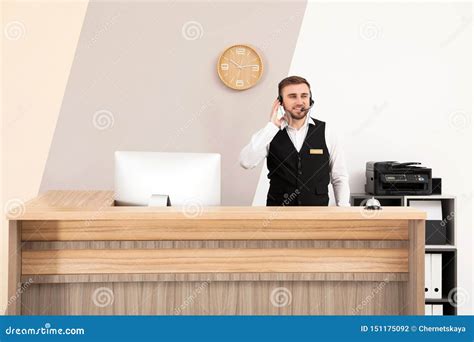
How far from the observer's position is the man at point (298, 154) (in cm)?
407

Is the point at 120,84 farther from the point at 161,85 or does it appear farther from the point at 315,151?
the point at 315,151

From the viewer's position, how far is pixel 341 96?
5.13m

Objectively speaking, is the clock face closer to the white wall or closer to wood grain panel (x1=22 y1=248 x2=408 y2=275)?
the white wall

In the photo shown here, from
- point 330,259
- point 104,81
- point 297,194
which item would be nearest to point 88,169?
point 104,81

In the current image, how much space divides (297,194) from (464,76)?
2006 millimetres

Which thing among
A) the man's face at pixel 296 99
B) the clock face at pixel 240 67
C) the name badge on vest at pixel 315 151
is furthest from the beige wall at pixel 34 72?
the name badge on vest at pixel 315 151

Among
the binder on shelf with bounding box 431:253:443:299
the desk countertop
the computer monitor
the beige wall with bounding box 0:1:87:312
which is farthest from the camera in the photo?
the beige wall with bounding box 0:1:87:312

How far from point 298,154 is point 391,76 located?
1.50 metres

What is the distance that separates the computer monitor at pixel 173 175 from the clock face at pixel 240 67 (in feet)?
6.86

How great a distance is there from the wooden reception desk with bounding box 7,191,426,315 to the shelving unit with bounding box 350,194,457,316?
79.9 inches

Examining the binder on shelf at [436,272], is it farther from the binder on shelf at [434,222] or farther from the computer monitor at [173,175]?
the computer monitor at [173,175]

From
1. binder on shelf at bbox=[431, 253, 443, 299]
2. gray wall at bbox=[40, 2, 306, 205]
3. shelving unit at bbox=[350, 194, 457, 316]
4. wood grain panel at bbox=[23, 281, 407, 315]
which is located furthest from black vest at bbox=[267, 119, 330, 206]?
wood grain panel at bbox=[23, 281, 407, 315]

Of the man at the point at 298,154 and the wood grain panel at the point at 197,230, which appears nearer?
the wood grain panel at the point at 197,230

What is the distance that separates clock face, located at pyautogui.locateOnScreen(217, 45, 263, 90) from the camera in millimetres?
5082
